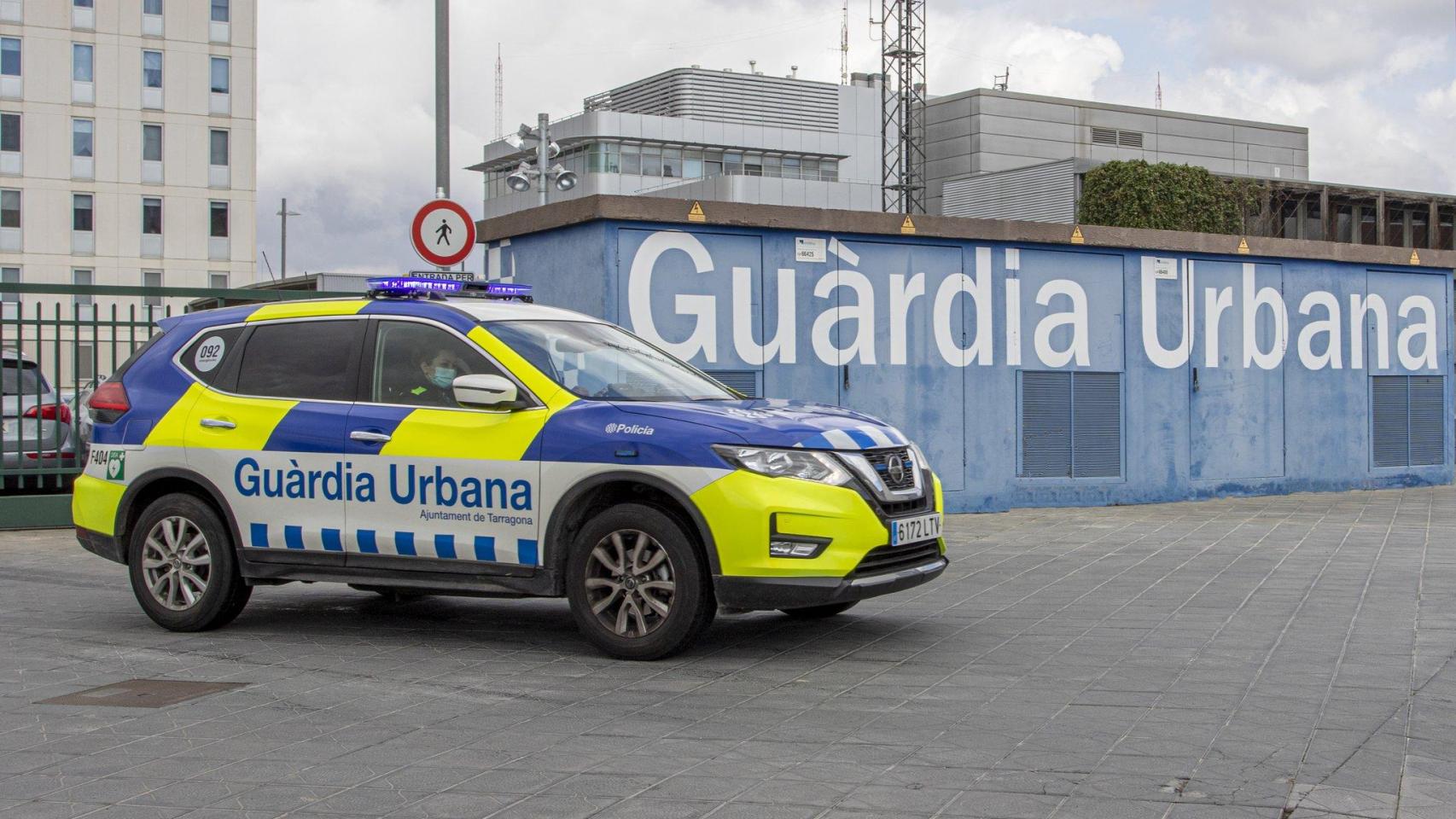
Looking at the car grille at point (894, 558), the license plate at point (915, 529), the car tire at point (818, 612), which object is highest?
the license plate at point (915, 529)

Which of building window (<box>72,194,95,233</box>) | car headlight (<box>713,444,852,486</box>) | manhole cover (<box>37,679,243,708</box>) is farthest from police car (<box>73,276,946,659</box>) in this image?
building window (<box>72,194,95,233</box>)

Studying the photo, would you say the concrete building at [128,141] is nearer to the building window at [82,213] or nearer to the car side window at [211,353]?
the building window at [82,213]

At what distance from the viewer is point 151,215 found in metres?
66.7

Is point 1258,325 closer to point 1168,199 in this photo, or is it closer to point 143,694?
point 1168,199

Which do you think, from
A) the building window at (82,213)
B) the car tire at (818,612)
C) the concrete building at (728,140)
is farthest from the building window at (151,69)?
the car tire at (818,612)

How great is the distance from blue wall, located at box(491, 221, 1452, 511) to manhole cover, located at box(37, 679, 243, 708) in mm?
7159

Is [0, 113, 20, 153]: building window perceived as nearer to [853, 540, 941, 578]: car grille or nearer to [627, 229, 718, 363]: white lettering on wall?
[627, 229, 718, 363]: white lettering on wall

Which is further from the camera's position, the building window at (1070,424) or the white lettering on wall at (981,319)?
the building window at (1070,424)

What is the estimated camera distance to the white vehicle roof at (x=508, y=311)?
7.90 m

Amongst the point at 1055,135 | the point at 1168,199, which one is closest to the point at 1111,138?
the point at 1055,135

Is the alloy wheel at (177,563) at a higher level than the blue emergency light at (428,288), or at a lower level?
lower

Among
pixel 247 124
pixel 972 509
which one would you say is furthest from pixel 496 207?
pixel 972 509

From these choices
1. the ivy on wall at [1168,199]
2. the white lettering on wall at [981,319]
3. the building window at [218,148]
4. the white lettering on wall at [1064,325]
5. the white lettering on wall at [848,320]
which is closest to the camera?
the white lettering on wall at [981,319]

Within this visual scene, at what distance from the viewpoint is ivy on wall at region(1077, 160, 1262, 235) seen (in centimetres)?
2020
